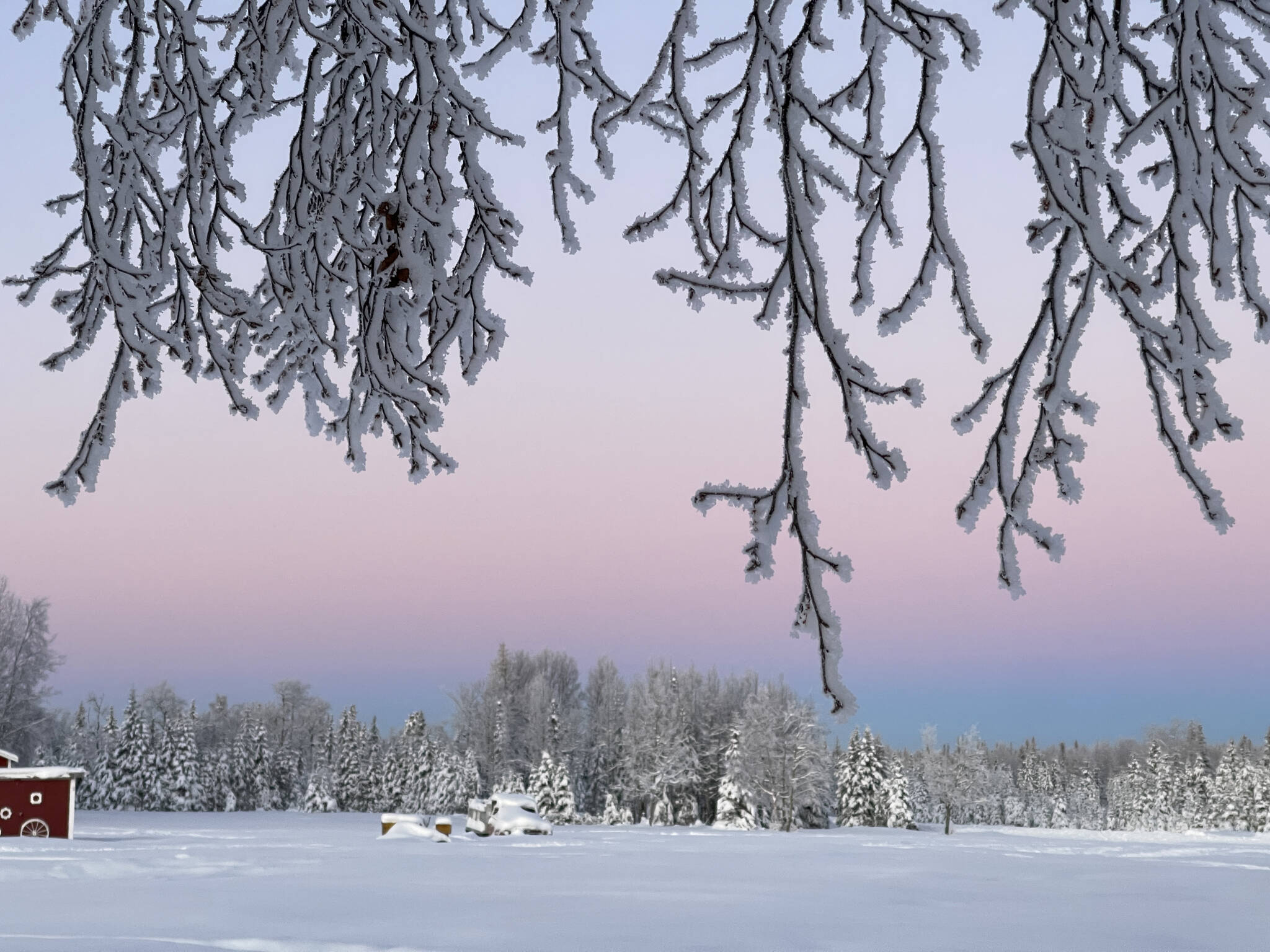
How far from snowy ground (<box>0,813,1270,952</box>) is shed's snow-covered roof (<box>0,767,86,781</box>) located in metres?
4.90

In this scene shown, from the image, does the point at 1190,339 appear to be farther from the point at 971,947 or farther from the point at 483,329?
the point at 971,947

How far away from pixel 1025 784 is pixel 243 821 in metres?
74.2

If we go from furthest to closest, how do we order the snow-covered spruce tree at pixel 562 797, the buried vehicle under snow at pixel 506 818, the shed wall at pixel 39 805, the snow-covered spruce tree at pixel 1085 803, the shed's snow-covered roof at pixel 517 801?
the snow-covered spruce tree at pixel 1085 803 → the snow-covered spruce tree at pixel 562 797 → the shed's snow-covered roof at pixel 517 801 → the buried vehicle under snow at pixel 506 818 → the shed wall at pixel 39 805

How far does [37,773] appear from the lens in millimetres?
19281

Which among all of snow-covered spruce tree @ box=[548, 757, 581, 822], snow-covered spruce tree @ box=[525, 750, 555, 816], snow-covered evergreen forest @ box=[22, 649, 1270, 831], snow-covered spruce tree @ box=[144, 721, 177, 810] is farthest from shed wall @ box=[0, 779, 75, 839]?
snow-covered spruce tree @ box=[144, 721, 177, 810]

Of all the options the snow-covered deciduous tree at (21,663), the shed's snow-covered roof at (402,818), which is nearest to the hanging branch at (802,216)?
the shed's snow-covered roof at (402,818)

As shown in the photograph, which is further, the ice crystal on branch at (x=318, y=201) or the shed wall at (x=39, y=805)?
the shed wall at (x=39, y=805)

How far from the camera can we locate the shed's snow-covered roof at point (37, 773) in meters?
19.3

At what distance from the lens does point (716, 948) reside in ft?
20.2

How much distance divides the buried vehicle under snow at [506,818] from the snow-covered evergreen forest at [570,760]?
1853 cm

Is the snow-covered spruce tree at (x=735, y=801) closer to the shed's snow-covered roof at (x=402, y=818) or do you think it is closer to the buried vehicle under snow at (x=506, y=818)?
the buried vehicle under snow at (x=506, y=818)

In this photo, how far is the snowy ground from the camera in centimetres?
648

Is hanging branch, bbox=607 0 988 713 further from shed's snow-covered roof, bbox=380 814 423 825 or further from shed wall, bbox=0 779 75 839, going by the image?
shed wall, bbox=0 779 75 839

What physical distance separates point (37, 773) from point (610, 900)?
53.1ft
